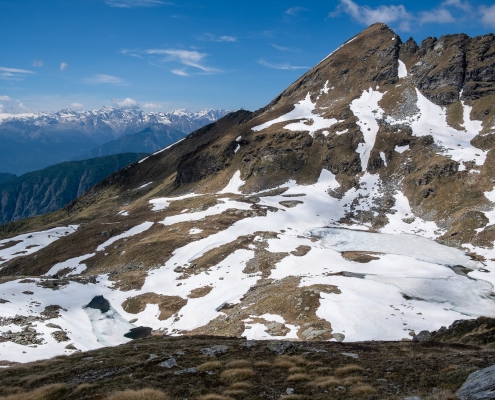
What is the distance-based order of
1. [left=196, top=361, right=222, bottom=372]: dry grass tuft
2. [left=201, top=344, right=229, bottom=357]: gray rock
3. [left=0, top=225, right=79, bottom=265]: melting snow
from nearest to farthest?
[left=196, top=361, right=222, bottom=372]: dry grass tuft → [left=201, top=344, right=229, bottom=357]: gray rock → [left=0, top=225, right=79, bottom=265]: melting snow

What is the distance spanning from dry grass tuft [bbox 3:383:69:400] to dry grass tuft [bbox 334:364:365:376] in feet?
42.0

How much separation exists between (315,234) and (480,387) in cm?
6678

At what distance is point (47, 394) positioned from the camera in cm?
1518

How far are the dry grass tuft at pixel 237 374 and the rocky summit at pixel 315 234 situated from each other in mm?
17584

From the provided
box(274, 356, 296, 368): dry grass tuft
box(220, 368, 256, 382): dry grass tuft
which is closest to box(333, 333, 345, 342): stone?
box(274, 356, 296, 368): dry grass tuft

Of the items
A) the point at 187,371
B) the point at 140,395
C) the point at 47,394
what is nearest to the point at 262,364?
the point at 187,371

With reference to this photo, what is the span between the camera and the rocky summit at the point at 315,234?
41.5 m

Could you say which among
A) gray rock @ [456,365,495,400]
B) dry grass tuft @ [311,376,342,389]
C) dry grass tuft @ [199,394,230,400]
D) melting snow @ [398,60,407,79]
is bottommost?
dry grass tuft @ [311,376,342,389]

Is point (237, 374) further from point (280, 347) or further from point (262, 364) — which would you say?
point (280, 347)

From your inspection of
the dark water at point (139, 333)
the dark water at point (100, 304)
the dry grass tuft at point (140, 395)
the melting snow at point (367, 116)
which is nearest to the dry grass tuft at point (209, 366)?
A: the dry grass tuft at point (140, 395)

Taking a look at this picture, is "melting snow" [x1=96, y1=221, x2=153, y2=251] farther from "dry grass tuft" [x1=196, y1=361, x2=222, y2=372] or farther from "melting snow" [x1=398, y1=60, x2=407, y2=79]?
"melting snow" [x1=398, y1=60, x2=407, y2=79]

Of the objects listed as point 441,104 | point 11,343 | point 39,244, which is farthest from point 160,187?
point 11,343

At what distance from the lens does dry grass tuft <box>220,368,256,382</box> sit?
53.8 feet

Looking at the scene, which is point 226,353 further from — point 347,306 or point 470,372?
point 347,306
